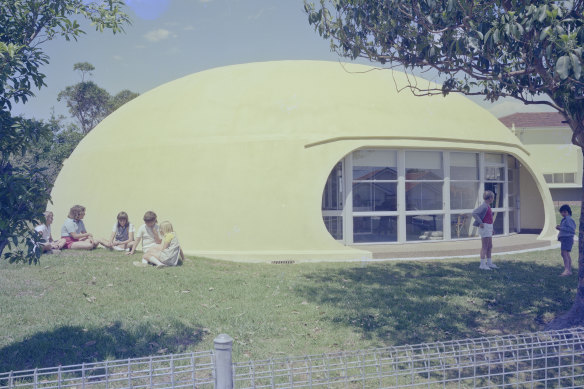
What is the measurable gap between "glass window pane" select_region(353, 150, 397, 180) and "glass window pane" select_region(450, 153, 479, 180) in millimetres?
1950

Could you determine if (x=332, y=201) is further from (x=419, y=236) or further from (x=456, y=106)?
(x=456, y=106)

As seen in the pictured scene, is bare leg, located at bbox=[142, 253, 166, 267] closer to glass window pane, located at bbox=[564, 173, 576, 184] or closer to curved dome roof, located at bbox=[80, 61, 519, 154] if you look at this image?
curved dome roof, located at bbox=[80, 61, 519, 154]

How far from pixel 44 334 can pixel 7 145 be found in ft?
8.14

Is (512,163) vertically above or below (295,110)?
below

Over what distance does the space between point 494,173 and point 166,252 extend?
10238mm

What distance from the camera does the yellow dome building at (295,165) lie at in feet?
38.8

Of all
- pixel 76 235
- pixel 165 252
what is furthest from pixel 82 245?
pixel 165 252

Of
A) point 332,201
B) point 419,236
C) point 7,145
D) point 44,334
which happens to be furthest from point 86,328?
point 419,236

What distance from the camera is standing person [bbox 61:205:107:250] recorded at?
1170 cm

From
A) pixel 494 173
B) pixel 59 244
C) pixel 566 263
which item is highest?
pixel 494 173

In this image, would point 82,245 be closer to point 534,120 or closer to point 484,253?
point 484,253

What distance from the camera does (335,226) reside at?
12859mm

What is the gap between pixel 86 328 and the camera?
6.07 meters

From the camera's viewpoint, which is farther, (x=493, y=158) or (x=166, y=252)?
(x=493, y=158)
